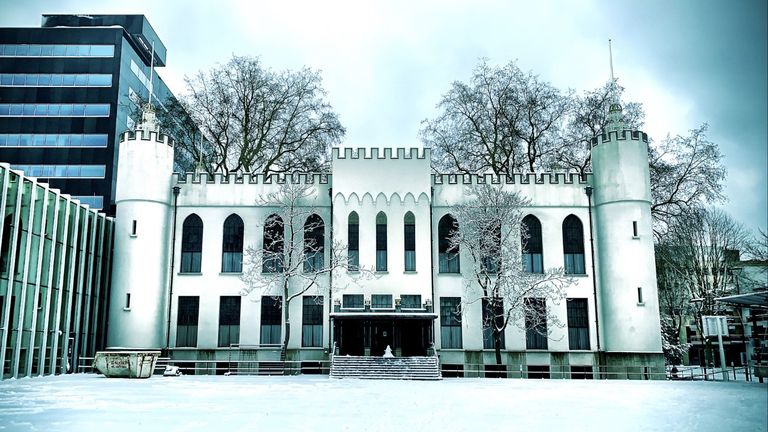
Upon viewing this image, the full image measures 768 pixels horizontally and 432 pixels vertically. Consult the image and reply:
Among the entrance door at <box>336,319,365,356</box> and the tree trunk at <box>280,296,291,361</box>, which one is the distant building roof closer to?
the tree trunk at <box>280,296,291,361</box>

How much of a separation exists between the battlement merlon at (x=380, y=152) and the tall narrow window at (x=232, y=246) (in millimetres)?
6008

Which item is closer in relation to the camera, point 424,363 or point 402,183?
point 424,363

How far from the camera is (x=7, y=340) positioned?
24.3 metres

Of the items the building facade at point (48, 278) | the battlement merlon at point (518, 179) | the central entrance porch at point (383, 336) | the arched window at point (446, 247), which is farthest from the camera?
the battlement merlon at point (518, 179)

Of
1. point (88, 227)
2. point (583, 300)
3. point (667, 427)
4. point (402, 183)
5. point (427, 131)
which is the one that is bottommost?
point (667, 427)

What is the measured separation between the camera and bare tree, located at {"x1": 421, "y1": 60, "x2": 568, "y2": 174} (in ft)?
133

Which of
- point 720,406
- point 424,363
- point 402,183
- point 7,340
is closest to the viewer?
point 720,406

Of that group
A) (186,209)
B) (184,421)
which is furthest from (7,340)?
(184,421)

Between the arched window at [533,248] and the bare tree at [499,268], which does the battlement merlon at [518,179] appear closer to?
the bare tree at [499,268]

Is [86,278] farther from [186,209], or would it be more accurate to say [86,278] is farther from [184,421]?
[184,421]

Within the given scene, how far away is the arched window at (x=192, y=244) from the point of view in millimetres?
33656

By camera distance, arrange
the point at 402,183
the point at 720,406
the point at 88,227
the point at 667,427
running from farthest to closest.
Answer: the point at 402,183, the point at 88,227, the point at 720,406, the point at 667,427

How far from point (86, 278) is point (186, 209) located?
581 centimetres

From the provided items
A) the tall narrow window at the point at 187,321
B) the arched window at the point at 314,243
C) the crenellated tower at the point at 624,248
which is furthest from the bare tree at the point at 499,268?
the tall narrow window at the point at 187,321
